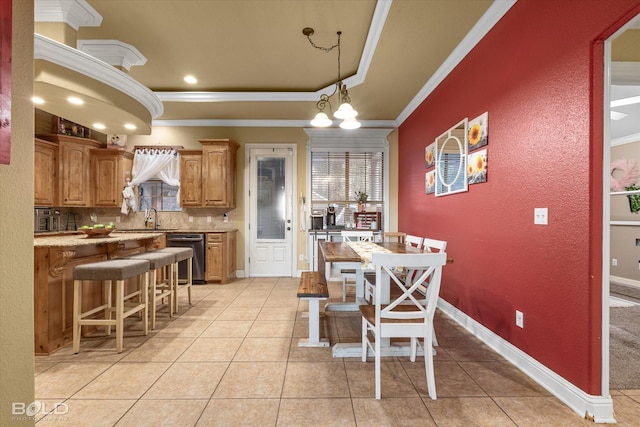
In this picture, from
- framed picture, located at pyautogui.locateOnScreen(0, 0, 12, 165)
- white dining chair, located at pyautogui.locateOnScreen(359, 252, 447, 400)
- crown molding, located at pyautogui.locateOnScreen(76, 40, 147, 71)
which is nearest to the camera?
framed picture, located at pyautogui.locateOnScreen(0, 0, 12, 165)

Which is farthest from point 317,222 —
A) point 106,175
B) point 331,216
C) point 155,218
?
point 106,175

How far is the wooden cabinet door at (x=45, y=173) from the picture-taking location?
185 inches

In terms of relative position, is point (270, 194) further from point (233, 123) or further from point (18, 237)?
point (18, 237)

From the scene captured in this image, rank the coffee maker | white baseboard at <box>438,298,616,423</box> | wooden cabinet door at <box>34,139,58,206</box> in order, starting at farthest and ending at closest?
the coffee maker < wooden cabinet door at <box>34,139,58,206</box> < white baseboard at <box>438,298,616,423</box>

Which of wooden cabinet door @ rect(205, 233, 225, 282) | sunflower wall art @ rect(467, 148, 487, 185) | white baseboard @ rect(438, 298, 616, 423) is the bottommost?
white baseboard @ rect(438, 298, 616, 423)

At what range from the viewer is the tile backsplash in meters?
5.59

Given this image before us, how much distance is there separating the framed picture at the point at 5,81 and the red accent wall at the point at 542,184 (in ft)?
8.64

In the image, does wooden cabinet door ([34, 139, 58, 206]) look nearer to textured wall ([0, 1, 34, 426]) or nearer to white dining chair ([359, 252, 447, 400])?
textured wall ([0, 1, 34, 426])

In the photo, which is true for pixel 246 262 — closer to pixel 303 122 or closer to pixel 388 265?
pixel 303 122

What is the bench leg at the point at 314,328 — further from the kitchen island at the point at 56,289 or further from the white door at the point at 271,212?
the white door at the point at 271,212

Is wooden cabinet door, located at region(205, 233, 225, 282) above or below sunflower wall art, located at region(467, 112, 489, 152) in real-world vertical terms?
below

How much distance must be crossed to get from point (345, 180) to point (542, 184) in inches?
150

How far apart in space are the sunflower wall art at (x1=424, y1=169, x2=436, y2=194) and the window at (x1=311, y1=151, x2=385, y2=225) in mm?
1530

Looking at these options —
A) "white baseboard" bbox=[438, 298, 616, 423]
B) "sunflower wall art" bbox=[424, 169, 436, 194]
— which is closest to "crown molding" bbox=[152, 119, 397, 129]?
"sunflower wall art" bbox=[424, 169, 436, 194]
